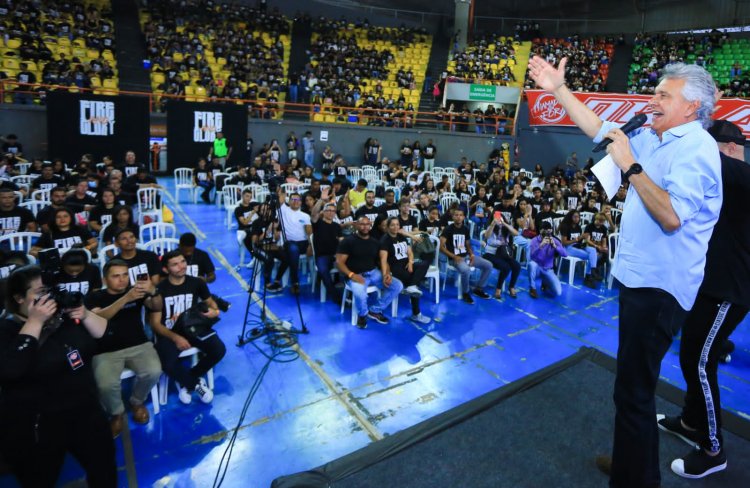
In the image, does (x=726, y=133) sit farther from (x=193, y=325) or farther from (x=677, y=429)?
(x=193, y=325)

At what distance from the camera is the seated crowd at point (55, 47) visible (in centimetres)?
1350

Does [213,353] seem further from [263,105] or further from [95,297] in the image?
[263,105]

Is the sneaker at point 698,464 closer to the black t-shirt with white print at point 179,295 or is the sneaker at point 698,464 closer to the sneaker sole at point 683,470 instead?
the sneaker sole at point 683,470

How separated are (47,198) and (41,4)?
508 inches

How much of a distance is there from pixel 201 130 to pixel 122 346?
10.9 meters

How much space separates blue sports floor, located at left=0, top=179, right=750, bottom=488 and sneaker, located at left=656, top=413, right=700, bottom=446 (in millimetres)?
460

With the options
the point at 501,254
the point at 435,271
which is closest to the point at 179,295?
the point at 435,271

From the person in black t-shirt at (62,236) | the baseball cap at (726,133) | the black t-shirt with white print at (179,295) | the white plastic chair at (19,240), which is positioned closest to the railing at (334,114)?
the white plastic chair at (19,240)

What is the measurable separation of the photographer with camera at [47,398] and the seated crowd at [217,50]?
46.4 ft

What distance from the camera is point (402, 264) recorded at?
19.6 ft

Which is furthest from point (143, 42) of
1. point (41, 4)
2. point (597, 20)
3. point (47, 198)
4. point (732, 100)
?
point (597, 20)

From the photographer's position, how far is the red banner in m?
12.3

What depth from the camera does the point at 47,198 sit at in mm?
7910

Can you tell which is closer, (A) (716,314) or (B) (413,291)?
(A) (716,314)
